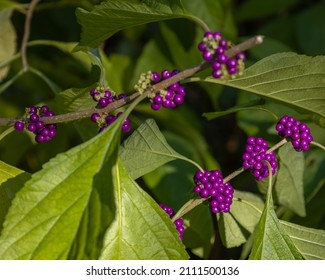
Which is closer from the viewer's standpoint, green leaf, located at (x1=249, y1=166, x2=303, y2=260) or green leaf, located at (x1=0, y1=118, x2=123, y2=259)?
green leaf, located at (x1=0, y1=118, x2=123, y2=259)

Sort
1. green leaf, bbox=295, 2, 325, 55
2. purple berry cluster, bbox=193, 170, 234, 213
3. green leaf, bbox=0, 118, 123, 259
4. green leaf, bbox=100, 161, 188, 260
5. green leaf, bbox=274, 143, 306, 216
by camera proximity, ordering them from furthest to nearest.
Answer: green leaf, bbox=295, 2, 325, 55 → green leaf, bbox=274, 143, 306, 216 → purple berry cluster, bbox=193, 170, 234, 213 → green leaf, bbox=100, 161, 188, 260 → green leaf, bbox=0, 118, 123, 259

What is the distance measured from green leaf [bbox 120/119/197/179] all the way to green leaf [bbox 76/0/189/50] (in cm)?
23

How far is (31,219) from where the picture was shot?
0.98 m

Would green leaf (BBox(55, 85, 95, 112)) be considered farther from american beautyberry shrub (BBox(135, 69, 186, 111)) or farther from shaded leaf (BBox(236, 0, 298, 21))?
shaded leaf (BBox(236, 0, 298, 21))

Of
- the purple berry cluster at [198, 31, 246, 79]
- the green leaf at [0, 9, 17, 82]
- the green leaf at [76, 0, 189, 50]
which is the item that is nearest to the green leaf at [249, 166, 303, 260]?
the purple berry cluster at [198, 31, 246, 79]

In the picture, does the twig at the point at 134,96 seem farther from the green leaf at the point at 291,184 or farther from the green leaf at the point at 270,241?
the green leaf at the point at 291,184

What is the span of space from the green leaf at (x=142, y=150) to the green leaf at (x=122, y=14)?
23cm

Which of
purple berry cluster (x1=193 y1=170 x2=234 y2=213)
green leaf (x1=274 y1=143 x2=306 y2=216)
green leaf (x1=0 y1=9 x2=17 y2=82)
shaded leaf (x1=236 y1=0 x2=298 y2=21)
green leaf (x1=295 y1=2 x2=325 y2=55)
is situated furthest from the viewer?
shaded leaf (x1=236 y1=0 x2=298 y2=21)

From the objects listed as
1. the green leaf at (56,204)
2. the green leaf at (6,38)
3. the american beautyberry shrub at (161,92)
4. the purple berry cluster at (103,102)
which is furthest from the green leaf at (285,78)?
the green leaf at (6,38)

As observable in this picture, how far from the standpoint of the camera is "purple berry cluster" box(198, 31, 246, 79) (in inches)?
39.2

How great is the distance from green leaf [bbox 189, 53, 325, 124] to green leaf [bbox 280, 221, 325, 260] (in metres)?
0.29

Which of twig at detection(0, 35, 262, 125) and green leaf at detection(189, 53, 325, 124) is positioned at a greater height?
green leaf at detection(189, 53, 325, 124)

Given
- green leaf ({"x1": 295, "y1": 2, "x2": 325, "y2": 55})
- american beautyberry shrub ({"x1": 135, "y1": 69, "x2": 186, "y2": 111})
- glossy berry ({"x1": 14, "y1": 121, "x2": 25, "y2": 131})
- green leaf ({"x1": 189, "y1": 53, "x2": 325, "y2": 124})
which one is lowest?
glossy berry ({"x1": 14, "y1": 121, "x2": 25, "y2": 131})

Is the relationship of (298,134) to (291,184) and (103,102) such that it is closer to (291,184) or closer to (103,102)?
(291,184)
